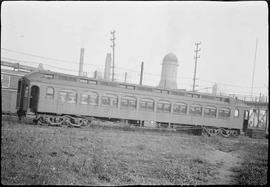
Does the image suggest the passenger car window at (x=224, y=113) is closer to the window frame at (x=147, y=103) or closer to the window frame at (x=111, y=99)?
the window frame at (x=147, y=103)

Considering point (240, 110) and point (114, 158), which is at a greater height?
point (240, 110)

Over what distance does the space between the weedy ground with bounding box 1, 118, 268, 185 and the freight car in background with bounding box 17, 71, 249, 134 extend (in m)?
4.02

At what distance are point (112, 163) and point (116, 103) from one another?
850 centimetres

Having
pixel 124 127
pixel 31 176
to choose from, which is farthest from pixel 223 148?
pixel 31 176

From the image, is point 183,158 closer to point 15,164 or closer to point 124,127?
point 15,164

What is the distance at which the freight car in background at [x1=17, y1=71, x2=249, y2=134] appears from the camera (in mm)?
15188

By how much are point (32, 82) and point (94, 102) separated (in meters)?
3.89

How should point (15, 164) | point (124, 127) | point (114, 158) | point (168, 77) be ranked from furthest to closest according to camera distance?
point (168, 77)
point (124, 127)
point (114, 158)
point (15, 164)

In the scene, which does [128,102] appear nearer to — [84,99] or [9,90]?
[84,99]

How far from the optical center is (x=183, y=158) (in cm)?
1021

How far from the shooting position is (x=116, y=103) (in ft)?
55.3

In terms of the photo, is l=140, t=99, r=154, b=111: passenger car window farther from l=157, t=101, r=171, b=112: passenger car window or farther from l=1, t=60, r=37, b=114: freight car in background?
l=1, t=60, r=37, b=114: freight car in background

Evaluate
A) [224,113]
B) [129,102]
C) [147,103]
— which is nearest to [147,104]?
[147,103]

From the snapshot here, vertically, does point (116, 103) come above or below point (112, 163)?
above
